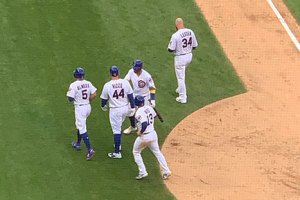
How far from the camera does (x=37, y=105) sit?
1677cm

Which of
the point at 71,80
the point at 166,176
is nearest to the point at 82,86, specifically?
the point at 166,176

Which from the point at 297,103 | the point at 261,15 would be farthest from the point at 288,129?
the point at 261,15

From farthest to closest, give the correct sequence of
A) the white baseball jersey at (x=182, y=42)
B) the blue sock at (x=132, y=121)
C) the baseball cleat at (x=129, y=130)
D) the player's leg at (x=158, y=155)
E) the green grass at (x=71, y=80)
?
1. the white baseball jersey at (x=182, y=42)
2. the baseball cleat at (x=129, y=130)
3. the blue sock at (x=132, y=121)
4. the green grass at (x=71, y=80)
5. the player's leg at (x=158, y=155)

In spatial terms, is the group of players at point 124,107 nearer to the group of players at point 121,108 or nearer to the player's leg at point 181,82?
the group of players at point 121,108

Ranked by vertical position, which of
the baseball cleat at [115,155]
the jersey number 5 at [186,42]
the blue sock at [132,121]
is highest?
the jersey number 5 at [186,42]

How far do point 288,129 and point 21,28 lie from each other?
7.73 meters

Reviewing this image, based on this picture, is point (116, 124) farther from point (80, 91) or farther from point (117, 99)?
point (80, 91)

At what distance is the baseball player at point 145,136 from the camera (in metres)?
14.1

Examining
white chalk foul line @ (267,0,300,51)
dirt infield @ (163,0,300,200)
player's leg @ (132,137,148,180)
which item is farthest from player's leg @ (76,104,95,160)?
white chalk foul line @ (267,0,300,51)

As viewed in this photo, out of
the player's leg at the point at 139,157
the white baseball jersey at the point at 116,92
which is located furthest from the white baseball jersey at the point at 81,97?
the player's leg at the point at 139,157

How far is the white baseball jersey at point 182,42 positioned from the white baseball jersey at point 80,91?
3.06m

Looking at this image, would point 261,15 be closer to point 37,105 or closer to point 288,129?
point 288,129

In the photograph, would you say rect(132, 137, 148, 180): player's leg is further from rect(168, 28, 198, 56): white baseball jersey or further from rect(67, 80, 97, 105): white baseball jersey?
rect(168, 28, 198, 56): white baseball jersey

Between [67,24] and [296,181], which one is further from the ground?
[67,24]
